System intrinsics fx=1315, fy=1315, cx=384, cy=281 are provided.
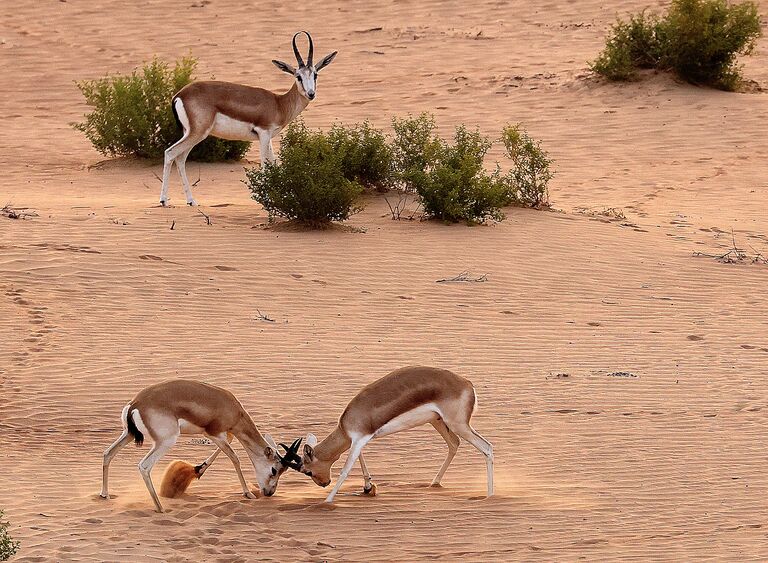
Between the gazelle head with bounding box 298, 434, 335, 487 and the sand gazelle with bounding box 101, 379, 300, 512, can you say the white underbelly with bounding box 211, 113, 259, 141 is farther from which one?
the gazelle head with bounding box 298, 434, 335, 487

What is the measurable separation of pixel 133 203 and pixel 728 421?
9.43 m

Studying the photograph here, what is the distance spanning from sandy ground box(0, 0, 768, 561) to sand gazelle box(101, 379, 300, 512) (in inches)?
9.6

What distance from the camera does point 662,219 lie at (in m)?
17.8

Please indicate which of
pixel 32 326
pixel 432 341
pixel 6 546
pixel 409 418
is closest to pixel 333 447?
pixel 409 418

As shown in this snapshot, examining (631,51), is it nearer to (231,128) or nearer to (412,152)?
(412,152)

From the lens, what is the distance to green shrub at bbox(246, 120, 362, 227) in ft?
51.3

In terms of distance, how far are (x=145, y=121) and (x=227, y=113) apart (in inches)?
146

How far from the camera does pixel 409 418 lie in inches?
345

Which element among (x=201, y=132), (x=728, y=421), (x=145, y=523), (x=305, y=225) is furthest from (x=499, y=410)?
(x=201, y=132)

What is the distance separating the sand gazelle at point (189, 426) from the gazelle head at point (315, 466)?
14 cm

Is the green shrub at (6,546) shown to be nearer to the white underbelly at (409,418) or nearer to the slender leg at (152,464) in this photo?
the slender leg at (152,464)

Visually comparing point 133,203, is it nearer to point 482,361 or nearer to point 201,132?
point 201,132

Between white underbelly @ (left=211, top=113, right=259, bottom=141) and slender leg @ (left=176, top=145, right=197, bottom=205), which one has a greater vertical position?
white underbelly @ (left=211, top=113, right=259, bottom=141)

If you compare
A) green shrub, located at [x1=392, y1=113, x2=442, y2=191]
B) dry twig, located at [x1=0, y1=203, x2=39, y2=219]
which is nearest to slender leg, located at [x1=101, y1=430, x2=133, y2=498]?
dry twig, located at [x1=0, y1=203, x2=39, y2=219]
